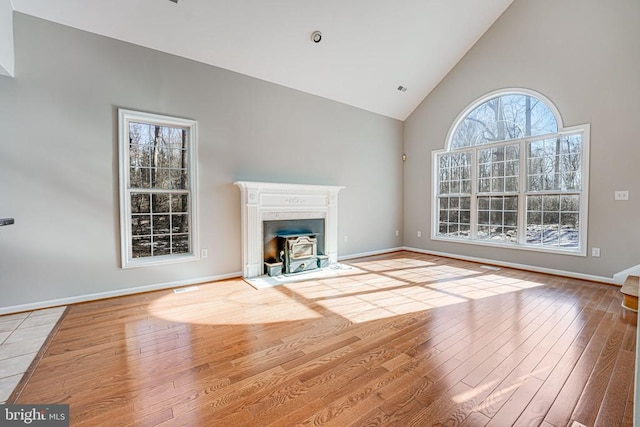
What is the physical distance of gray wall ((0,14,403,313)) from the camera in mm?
2746

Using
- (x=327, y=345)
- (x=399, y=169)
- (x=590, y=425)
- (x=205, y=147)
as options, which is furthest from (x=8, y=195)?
(x=399, y=169)

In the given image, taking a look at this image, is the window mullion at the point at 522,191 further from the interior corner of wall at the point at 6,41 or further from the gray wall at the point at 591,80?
the interior corner of wall at the point at 6,41

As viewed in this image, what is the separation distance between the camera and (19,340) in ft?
7.28

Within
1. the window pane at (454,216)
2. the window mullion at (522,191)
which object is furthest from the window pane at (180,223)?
the window mullion at (522,191)

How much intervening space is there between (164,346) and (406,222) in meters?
5.30

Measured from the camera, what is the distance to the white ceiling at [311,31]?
9.96 ft

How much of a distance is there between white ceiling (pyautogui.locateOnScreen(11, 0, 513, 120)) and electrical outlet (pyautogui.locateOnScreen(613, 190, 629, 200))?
3301mm

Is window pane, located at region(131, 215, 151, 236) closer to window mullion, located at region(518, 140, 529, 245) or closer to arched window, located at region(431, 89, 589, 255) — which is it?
arched window, located at region(431, 89, 589, 255)

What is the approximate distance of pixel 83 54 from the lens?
300 centimetres

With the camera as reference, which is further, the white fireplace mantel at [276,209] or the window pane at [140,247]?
the white fireplace mantel at [276,209]

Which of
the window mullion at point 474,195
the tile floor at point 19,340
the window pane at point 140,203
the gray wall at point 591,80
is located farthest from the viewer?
the window mullion at point 474,195

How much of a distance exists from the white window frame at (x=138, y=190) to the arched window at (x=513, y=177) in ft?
15.0

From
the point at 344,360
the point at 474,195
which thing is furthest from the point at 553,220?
the point at 344,360

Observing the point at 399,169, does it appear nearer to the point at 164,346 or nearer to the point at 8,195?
the point at 164,346
